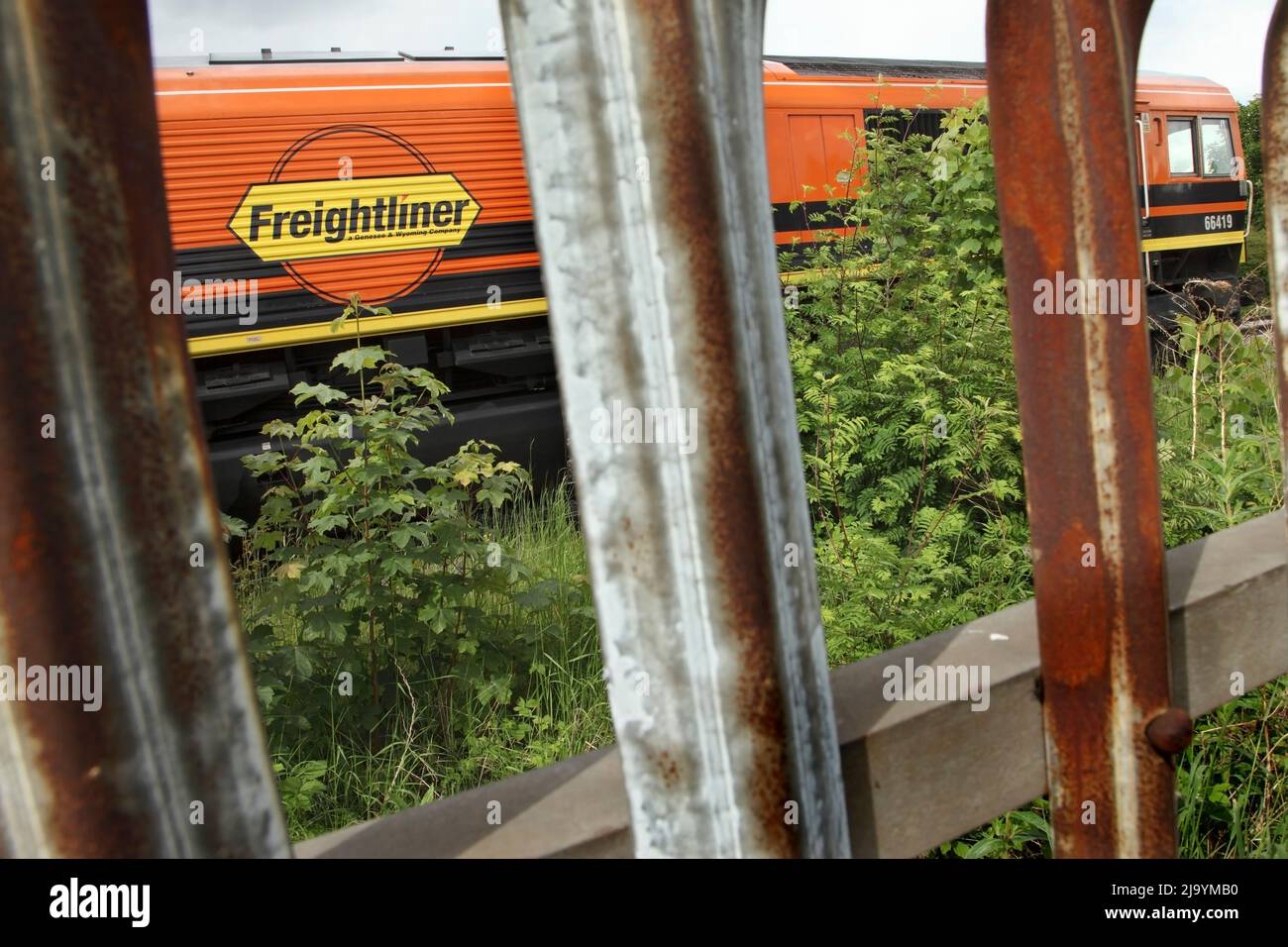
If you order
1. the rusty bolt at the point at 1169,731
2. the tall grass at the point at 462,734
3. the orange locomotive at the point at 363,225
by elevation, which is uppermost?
the orange locomotive at the point at 363,225

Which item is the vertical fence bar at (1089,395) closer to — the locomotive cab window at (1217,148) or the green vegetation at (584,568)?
the green vegetation at (584,568)

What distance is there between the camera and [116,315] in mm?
600

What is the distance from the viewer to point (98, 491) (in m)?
0.60

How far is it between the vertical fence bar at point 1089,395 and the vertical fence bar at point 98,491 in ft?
2.69

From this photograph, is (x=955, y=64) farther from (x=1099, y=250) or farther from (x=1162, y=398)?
(x=1099, y=250)

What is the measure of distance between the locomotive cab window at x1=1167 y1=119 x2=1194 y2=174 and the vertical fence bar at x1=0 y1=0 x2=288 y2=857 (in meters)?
11.0

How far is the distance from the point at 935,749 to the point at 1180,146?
10.7 metres

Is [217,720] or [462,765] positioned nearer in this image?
[217,720]

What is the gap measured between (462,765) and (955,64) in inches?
372

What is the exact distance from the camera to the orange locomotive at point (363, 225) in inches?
226

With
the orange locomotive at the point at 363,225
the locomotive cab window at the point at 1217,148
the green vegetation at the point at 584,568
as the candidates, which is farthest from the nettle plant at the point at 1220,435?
the locomotive cab window at the point at 1217,148

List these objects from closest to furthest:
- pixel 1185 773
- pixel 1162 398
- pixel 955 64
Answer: pixel 1185 773
pixel 1162 398
pixel 955 64

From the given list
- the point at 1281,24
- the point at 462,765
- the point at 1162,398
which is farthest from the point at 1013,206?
the point at 1162,398

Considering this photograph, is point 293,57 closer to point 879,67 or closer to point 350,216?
point 350,216
